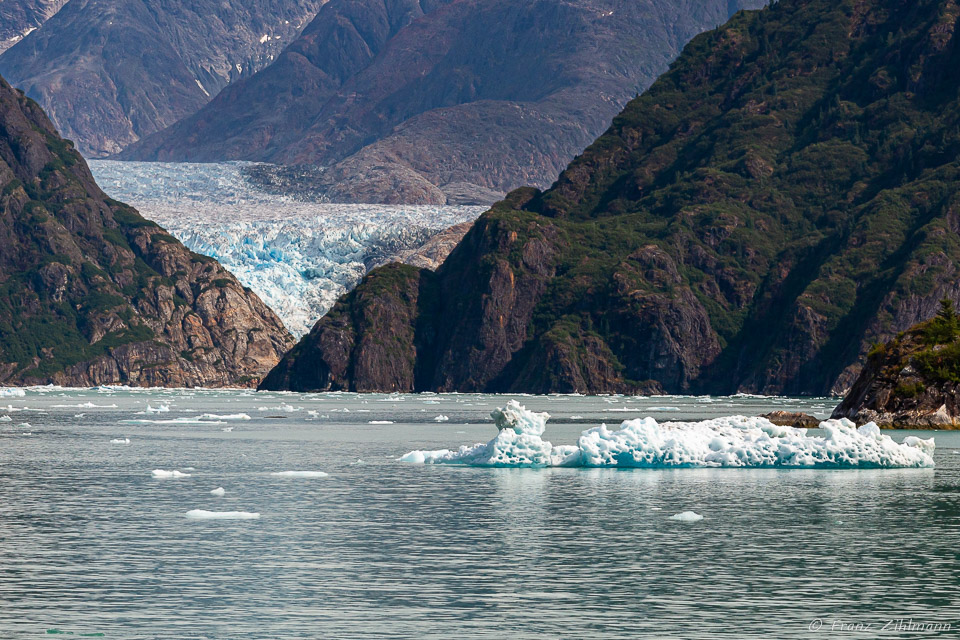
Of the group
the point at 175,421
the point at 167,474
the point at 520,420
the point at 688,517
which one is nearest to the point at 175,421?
the point at 175,421

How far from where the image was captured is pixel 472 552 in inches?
1932

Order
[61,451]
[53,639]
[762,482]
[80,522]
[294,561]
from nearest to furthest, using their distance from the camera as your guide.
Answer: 1. [53,639]
2. [294,561]
3. [80,522]
4. [762,482]
5. [61,451]

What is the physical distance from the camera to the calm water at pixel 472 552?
3728 centimetres

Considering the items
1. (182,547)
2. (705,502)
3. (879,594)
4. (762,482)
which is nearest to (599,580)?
(879,594)

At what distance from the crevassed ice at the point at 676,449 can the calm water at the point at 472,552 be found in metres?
1.15

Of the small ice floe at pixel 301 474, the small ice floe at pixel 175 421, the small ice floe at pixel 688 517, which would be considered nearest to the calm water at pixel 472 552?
the small ice floe at pixel 688 517

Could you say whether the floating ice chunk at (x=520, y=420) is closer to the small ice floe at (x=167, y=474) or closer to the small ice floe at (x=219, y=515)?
the small ice floe at (x=167, y=474)

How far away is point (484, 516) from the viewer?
5919cm

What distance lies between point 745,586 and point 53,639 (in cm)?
2035

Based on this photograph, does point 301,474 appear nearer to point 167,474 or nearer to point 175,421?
point 167,474

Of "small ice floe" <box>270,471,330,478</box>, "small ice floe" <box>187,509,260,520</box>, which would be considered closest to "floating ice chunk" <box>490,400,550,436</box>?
"small ice floe" <box>270,471,330,478</box>

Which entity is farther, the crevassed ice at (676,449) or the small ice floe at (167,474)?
the crevassed ice at (676,449)

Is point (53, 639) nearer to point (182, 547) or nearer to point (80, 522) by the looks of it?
point (182, 547)

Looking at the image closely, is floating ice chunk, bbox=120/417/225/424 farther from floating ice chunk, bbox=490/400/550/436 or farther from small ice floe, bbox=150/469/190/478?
floating ice chunk, bbox=490/400/550/436
